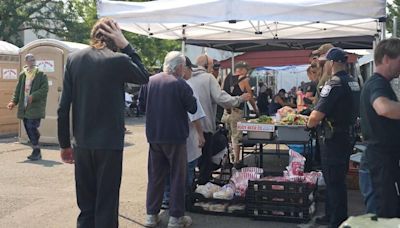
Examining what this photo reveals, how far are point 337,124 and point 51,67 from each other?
8.30 metres

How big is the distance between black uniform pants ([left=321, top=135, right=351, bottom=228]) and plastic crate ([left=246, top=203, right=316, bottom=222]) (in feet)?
1.82

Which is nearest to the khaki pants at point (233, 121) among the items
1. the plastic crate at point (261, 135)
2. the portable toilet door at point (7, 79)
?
the plastic crate at point (261, 135)

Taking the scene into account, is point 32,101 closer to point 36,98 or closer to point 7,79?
point 36,98

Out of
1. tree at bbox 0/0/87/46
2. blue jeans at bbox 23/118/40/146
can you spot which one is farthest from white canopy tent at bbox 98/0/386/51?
tree at bbox 0/0/87/46

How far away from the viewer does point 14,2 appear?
26.2m

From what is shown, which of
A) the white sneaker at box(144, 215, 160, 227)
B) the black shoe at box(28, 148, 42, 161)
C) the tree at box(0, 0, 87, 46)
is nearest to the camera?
the white sneaker at box(144, 215, 160, 227)

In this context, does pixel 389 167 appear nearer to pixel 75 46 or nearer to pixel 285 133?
→ pixel 285 133

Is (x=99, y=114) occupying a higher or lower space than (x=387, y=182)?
higher

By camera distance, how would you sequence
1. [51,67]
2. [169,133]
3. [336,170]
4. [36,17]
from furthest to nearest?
[36,17] < [51,67] < [169,133] < [336,170]

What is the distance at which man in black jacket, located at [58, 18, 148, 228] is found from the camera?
13.1 ft

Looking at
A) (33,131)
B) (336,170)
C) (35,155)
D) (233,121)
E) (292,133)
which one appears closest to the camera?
(336,170)

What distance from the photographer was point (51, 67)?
11.9 metres

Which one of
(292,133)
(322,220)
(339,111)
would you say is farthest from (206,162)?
(339,111)

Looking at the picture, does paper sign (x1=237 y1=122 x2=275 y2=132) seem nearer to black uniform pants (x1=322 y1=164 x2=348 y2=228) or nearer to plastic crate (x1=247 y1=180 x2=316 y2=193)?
plastic crate (x1=247 y1=180 x2=316 y2=193)
